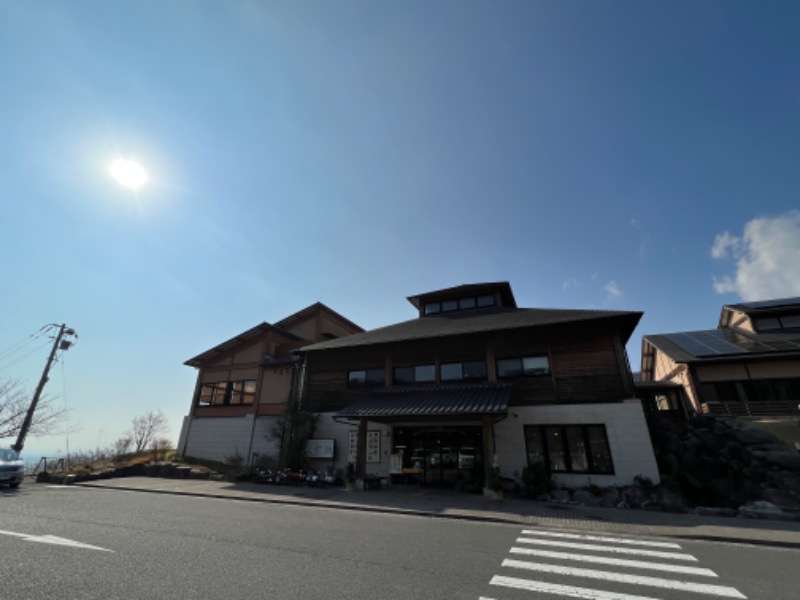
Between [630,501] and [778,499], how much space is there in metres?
5.47

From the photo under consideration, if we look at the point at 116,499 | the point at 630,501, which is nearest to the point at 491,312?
the point at 630,501

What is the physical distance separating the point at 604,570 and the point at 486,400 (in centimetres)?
884

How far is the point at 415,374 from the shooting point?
18891 millimetres

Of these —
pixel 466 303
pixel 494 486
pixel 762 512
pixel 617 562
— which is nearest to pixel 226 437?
pixel 494 486

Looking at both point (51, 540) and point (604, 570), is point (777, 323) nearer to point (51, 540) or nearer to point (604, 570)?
point (604, 570)

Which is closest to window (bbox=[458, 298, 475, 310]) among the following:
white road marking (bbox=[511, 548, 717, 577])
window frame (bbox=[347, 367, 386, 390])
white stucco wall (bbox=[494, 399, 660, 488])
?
window frame (bbox=[347, 367, 386, 390])

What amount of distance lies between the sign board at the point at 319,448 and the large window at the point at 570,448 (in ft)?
33.0

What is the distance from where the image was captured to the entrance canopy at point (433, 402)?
14.3 meters

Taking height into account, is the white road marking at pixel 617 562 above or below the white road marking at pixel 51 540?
below

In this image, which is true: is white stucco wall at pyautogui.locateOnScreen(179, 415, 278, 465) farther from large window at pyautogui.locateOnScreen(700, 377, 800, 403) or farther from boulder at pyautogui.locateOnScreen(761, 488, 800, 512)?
large window at pyautogui.locateOnScreen(700, 377, 800, 403)

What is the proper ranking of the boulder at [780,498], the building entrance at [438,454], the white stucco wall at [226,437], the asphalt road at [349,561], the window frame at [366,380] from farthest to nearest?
the white stucco wall at [226,437] → the window frame at [366,380] → the building entrance at [438,454] → the boulder at [780,498] → the asphalt road at [349,561]

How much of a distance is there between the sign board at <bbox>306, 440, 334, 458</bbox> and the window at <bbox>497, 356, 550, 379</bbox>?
383 inches

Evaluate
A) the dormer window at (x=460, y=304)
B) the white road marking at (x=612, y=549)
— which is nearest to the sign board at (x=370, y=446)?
the dormer window at (x=460, y=304)

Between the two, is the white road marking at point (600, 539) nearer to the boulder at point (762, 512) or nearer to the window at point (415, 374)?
the boulder at point (762, 512)
